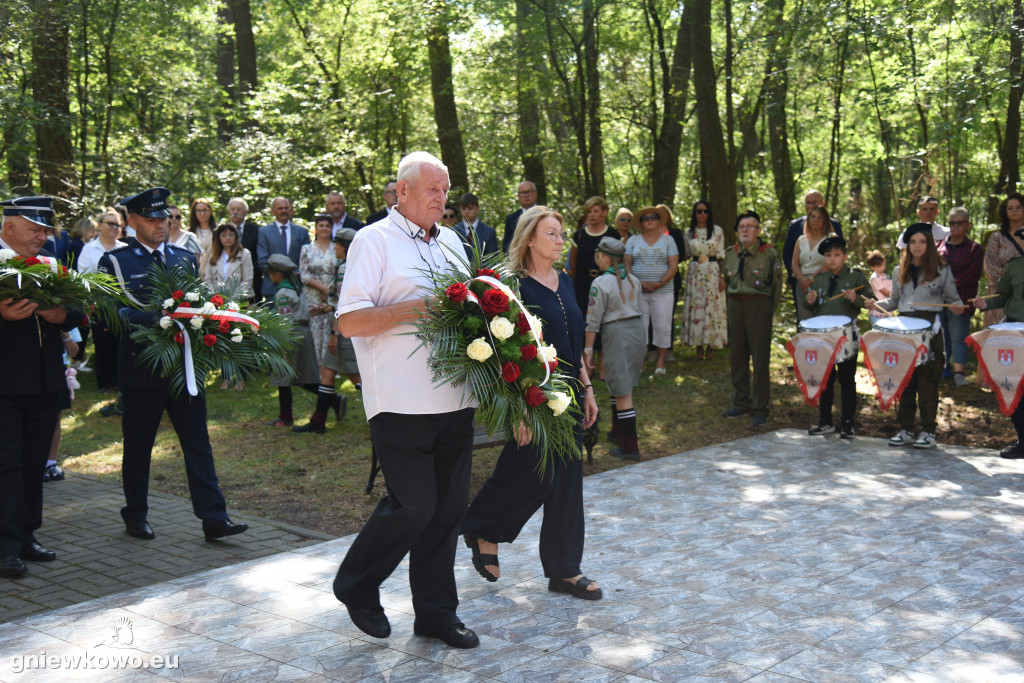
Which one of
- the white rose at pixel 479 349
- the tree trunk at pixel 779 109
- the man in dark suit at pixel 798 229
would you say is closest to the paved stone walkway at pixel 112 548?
the white rose at pixel 479 349

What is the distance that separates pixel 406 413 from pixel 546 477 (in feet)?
4.40

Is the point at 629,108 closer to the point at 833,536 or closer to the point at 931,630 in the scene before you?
the point at 833,536

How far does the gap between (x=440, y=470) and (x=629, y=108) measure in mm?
13876

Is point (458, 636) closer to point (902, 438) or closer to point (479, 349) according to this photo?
point (479, 349)

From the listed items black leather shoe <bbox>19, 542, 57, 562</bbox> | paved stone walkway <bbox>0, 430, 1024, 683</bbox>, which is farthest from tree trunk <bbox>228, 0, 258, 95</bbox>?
paved stone walkway <bbox>0, 430, 1024, 683</bbox>

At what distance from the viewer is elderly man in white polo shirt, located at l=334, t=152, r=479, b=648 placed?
4477mm

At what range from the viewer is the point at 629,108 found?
17.5m

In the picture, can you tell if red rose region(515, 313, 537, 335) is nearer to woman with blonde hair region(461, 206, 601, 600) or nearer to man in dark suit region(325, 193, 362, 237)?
woman with blonde hair region(461, 206, 601, 600)

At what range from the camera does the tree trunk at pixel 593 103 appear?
49.9 ft

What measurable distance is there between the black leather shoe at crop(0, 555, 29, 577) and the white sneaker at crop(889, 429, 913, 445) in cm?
757

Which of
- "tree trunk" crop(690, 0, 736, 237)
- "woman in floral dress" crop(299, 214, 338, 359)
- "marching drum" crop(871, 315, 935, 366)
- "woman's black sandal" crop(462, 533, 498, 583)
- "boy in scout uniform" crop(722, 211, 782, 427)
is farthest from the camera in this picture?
"tree trunk" crop(690, 0, 736, 237)

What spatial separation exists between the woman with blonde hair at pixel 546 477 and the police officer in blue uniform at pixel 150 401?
2.05 meters

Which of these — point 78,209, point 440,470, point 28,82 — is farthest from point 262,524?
point 28,82

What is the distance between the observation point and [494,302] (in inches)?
177
